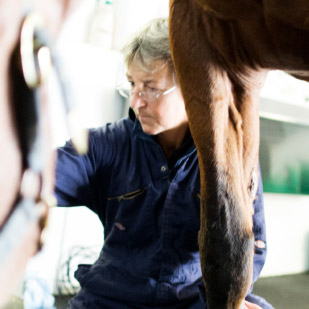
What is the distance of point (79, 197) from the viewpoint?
0.54m

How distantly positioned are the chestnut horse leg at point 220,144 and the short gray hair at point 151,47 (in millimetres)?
345

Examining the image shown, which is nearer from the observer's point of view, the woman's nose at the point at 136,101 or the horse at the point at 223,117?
the horse at the point at 223,117

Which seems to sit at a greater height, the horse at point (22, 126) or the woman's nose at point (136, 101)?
the horse at point (22, 126)

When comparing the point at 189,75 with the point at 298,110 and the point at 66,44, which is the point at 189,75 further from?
the point at 298,110

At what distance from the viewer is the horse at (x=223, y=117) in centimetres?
26

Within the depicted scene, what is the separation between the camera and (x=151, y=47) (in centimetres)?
63

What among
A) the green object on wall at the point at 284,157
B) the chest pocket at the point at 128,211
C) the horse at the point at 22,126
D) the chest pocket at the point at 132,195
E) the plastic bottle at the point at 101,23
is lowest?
the green object on wall at the point at 284,157

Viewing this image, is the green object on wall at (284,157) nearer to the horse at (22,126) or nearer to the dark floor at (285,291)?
the dark floor at (285,291)

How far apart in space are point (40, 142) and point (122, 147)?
0.55 meters

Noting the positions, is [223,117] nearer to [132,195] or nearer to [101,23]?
[101,23]

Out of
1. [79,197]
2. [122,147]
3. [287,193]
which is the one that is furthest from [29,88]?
[287,193]

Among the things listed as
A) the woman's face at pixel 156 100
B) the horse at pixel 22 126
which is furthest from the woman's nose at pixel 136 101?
the horse at pixel 22 126

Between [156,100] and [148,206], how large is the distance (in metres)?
0.20

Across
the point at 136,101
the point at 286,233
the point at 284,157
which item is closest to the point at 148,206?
the point at 136,101
